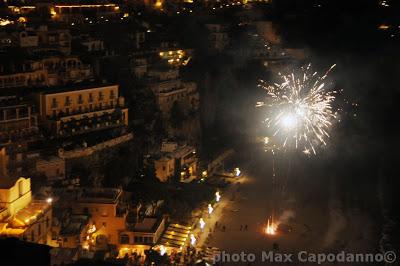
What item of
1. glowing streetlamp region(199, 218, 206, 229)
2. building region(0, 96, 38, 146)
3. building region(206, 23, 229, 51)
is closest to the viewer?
building region(0, 96, 38, 146)

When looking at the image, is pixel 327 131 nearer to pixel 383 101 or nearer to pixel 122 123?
pixel 383 101

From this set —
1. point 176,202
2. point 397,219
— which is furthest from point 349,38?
point 176,202

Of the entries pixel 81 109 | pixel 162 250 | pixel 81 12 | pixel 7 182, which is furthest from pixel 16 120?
pixel 81 12

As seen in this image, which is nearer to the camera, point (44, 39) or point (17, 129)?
point (17, 129)

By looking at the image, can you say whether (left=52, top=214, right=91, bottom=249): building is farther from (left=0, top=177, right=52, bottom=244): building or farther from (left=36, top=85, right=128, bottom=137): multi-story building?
(left=36, top=85, right=128, bottom=137): multi-story building

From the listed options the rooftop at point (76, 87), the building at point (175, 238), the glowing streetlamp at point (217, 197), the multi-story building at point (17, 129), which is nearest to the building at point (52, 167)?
the multi-story building at point (17, 129)

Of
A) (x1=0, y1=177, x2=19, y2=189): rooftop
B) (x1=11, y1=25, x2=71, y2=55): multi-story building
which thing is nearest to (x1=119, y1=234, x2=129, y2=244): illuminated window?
(x1=0, y1=177, x2=19, y2=189): rooftop

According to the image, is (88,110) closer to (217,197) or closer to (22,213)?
(217,197)
